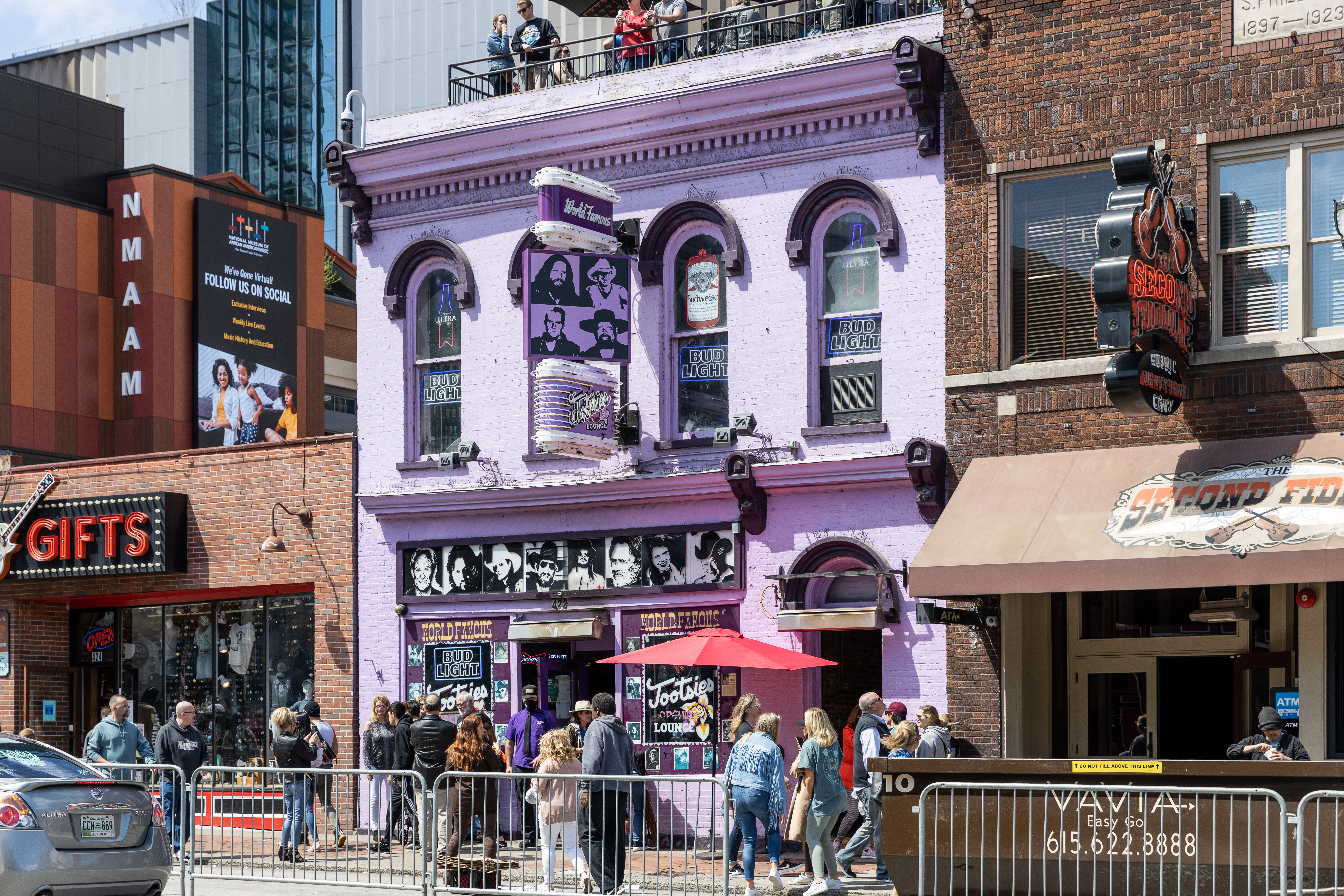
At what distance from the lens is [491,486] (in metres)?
20.0

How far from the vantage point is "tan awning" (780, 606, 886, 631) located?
1741 cm

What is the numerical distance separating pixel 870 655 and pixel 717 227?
5268 mm

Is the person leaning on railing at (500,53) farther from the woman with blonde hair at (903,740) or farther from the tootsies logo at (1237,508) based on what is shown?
the woman with blonde hair at (903,740)

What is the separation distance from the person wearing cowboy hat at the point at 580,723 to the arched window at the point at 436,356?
4472 mm

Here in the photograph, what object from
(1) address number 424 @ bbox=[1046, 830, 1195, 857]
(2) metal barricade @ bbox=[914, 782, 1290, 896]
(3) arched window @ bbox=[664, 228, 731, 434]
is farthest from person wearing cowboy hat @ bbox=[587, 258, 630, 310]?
(1) address number 424 @ bbox=[1046, 830, 1195, 857]

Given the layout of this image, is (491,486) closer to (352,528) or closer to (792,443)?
(352,528)

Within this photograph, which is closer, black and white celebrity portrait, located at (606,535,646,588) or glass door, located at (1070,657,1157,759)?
glass door, located at (1070,657,1157,759)

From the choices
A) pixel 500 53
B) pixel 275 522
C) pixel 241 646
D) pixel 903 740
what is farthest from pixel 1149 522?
pixel 241 646

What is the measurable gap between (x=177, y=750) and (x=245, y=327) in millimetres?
20910

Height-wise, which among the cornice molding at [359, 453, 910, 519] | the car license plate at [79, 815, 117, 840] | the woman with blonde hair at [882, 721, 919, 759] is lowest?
the car license plate at [79, 815, 117, 840]

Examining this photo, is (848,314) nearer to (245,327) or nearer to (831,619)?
(831,619)

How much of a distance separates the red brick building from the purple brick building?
65 centimetres

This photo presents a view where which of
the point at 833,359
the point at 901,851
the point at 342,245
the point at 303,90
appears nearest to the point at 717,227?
the point at 833,359

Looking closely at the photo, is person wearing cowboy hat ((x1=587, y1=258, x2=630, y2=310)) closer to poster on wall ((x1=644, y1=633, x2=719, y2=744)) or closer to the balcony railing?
the balcony railing
